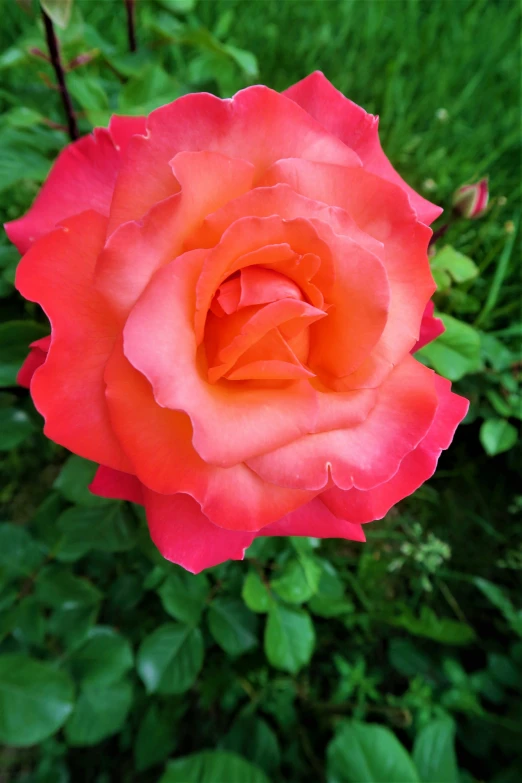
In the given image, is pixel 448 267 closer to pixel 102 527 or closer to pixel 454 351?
pixel 454 351

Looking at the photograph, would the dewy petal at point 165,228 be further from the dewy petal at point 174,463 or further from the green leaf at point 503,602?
the green leaf at point 503,602

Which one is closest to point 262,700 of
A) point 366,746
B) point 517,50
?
point 366,746

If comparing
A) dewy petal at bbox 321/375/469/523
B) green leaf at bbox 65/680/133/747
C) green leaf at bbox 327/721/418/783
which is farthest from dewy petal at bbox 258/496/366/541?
green leaf at bbox 327/721/418/783

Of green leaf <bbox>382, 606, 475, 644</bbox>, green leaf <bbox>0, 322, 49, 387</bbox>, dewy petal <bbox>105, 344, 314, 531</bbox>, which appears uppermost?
dewy petal <bbox>105, 344, 314, 531</bbox>

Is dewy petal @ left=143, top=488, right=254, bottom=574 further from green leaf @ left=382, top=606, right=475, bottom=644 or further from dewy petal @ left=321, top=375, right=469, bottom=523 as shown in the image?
green leaf @ left=382, top=606, right=475, bottom=644

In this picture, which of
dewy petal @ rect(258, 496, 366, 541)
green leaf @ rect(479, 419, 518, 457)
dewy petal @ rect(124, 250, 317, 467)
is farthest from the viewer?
green leaf @ rect(479, 419, 518, 457)

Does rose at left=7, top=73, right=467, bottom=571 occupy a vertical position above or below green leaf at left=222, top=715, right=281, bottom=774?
above

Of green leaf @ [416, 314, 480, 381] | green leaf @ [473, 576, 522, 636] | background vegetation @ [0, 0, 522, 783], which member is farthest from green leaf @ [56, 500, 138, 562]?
green leaf @ [473, 576, 522, 636]

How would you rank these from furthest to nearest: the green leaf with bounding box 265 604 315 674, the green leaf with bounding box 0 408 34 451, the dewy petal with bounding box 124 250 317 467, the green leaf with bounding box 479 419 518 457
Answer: the green leaf with bounding box 479 419 518 457 < the green leaf with bounding box 265 604 315 674 < the green leaf with bounding box 0 408 34 451 < the dewy petal with bounding box 124 250 317 467

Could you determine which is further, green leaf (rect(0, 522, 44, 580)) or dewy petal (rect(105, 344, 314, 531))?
green leaf (rect(0, 522, 44, 580))
